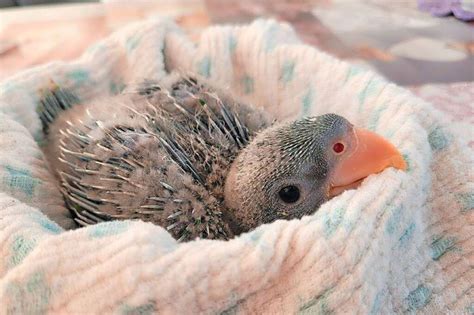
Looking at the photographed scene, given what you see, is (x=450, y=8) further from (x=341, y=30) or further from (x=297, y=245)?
(x=297, y=245)

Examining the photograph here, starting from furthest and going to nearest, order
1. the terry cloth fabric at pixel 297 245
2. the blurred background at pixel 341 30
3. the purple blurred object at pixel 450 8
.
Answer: the purple blurred object at pixel 450 8, the blurred background at pixel 341 30, the terry cloth fabric at pixel 297 245

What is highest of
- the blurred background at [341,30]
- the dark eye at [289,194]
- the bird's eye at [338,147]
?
the bird's eye at [338,147]

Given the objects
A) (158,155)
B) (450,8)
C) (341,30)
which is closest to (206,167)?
(158,155)

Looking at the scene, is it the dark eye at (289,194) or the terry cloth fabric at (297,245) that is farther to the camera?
the dark eye at (289,194)

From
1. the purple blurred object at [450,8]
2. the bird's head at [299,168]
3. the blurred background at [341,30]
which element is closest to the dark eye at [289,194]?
the bird's head at [299,168]

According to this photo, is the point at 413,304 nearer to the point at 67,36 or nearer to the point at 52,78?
the point at 52,78

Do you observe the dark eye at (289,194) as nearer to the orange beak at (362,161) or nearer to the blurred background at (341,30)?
the orange beak at (362,161)

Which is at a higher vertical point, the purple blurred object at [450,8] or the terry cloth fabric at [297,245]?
the terry cloth fabric at [297,245]
